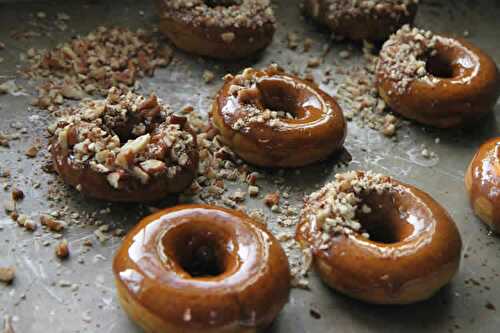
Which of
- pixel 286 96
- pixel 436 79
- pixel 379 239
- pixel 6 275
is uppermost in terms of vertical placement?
pixel 436 79

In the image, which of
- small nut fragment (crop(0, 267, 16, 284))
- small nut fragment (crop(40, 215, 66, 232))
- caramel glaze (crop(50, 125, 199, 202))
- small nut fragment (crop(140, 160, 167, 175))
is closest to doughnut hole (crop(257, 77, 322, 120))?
caramel glaze (crop(50, 125, 199, 202))

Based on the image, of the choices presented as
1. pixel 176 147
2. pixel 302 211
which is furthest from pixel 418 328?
pixel 176 147

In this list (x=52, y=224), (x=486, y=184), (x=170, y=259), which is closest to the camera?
(x=170, y=259)

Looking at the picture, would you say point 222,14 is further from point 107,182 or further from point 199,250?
point 199,250

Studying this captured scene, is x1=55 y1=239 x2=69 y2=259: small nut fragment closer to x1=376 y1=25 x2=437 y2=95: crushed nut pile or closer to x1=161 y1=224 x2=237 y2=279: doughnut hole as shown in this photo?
x1=161 y1=224 x2=237 y2=279: doughnut hole

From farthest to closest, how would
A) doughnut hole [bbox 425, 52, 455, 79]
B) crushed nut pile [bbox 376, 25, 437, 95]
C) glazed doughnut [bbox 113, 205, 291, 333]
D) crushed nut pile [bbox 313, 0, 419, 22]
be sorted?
crushed nut pile [bbox 313, 0, 419, 22] → doughnut hole [bbox 425, 52, 455, 79] → crushed nut pile [bbox 376, 25, 437, 95] → glazed doughnut [bbox 113, 205, 291, 333]

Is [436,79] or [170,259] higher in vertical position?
[436,79]

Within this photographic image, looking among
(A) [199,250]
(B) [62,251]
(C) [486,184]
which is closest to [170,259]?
(A) [199,250]
